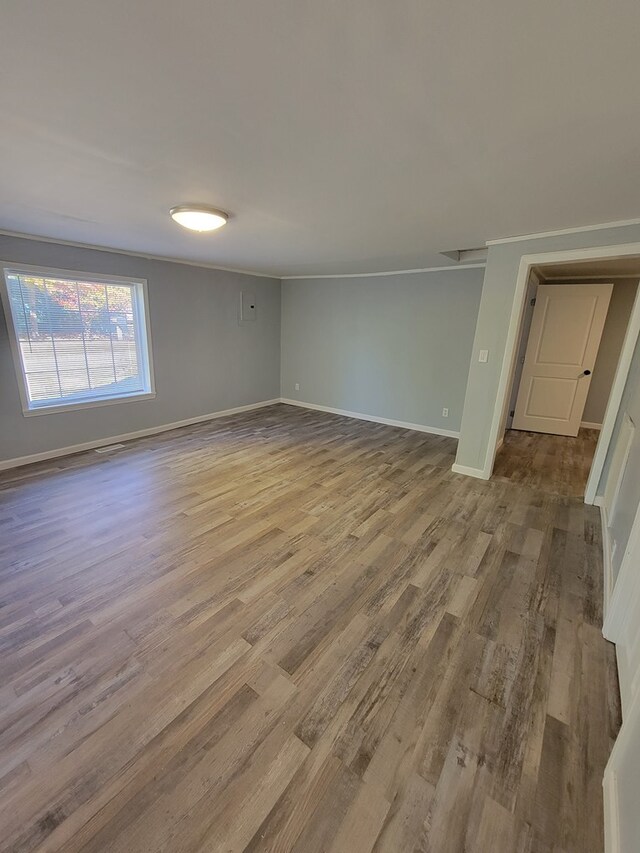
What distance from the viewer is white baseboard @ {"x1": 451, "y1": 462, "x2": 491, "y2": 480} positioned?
363cm

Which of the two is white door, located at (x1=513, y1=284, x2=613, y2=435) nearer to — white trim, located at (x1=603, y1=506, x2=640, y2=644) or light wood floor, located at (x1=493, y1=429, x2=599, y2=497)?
light wood floor, located at (x1=493, y1=429, x2=599, y2=497)

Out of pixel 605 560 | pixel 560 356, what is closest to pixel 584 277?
pixel 560 356

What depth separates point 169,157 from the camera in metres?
1.70

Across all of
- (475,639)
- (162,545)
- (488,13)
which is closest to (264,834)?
(475,639)

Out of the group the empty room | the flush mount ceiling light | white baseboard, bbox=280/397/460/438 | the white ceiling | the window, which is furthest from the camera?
white baseboard, bbox=280/397/460/438

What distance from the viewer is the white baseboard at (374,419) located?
5.08 m

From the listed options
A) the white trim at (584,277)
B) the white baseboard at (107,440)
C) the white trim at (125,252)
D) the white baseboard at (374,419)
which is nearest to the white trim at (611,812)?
the white baseboard at (374,419)

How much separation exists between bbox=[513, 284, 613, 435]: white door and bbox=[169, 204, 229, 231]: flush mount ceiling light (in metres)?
4.51

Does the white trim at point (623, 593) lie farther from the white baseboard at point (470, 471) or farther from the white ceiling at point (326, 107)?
the white baseboard at point (470, 471)

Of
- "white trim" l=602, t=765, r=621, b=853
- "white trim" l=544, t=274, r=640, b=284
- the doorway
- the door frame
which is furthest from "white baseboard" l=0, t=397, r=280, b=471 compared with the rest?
"white trim" l=544, t=274, r=640, b=284

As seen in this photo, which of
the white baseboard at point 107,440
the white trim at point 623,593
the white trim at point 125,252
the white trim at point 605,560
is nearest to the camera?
the white trim at point 623,593

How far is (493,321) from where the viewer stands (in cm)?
331

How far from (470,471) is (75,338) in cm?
454

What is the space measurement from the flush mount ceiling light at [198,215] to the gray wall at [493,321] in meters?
2.41
